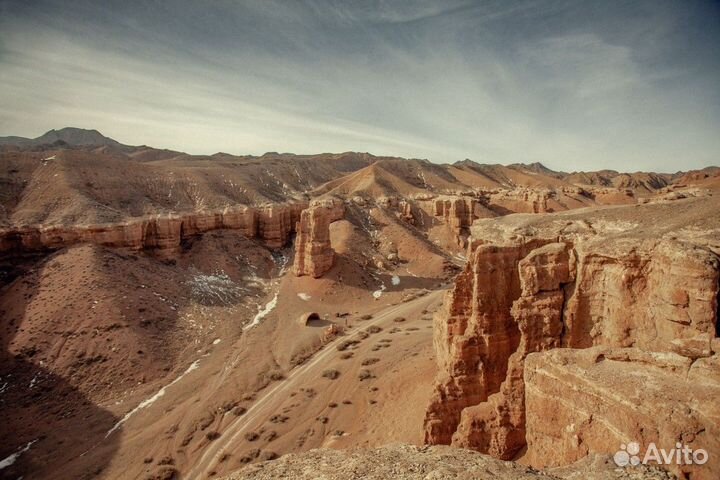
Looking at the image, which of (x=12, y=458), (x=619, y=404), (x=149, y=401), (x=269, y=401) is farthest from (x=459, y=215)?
(x=12, y=458)

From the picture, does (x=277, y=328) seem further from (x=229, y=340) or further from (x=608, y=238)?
(x=608, y=238)

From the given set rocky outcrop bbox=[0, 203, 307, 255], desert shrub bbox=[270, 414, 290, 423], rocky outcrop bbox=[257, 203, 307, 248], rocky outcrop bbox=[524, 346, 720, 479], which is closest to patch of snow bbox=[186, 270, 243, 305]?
rocky outcrop bbox=[0, 203, 307, 255]

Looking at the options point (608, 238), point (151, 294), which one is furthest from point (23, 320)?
point (608, 238)

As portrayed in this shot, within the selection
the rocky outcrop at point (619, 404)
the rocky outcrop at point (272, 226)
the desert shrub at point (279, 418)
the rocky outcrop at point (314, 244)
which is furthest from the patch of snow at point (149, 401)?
the rocky outcrop at point (272, 226)

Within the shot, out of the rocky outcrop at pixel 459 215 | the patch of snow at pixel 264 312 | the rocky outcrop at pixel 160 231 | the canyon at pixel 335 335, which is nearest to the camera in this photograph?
the canyon at pixel 335 335

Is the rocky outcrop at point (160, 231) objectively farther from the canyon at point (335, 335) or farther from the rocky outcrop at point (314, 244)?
the rocky outcrop at point (314, 244)

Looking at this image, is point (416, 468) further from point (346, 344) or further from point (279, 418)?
point (346, 344)

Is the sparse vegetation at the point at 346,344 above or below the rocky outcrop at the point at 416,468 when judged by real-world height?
below
